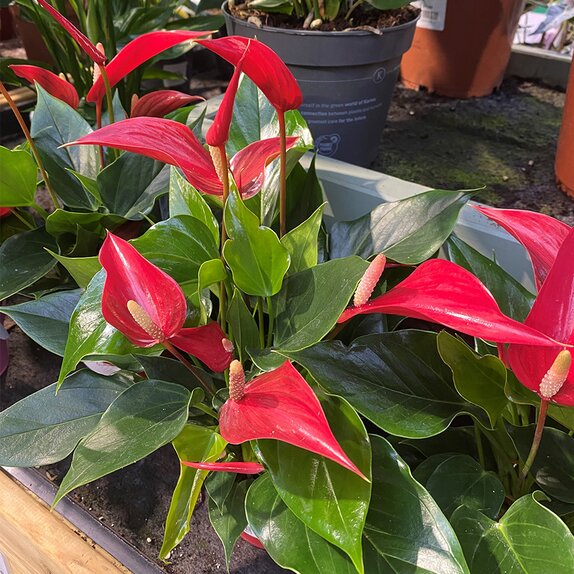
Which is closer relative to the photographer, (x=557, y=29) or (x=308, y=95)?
(x=308, y=95)

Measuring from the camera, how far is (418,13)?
107 centimetres

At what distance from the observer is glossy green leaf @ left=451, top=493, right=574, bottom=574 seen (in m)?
0.42

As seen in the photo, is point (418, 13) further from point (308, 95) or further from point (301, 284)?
point (301, 284)

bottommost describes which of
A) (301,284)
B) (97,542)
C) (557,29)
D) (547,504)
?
(97,542)

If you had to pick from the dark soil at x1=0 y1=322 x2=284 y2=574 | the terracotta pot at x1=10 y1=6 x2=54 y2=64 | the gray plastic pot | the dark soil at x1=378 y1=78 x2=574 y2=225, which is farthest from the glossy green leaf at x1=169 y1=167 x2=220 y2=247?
the terracotta pot at x1=10 y1=6 x2=54 y2=64

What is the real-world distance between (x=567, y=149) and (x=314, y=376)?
0.75 metres

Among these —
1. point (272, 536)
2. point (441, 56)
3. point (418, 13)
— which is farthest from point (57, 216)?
point (441, 56)

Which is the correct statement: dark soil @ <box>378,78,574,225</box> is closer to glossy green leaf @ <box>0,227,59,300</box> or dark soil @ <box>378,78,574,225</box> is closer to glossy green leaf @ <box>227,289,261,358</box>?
glossy green leaf @ <box>227,289,261,358</box>

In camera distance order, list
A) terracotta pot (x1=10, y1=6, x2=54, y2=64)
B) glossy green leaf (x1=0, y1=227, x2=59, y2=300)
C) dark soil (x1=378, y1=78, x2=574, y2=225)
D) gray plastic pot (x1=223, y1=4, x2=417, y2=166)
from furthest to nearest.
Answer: terracotta pot (x1=10, y1=6, x2=54, y2=64), dark soil (x1=378, y1=78, x2=574, y2=225), gray plastic pot (x1=223, y1=4, x2=417, y2=166), glossy green leaf (x1=0, y1=227, x2=59, y2=300)

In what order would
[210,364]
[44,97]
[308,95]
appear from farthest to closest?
[308,95] → [44,97] → [210,364]

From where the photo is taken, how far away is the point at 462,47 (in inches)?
52.6

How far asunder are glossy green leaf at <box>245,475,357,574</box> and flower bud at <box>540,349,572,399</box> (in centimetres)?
19

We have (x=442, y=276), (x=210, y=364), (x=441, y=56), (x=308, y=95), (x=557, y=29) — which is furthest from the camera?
(x=557, y=29)

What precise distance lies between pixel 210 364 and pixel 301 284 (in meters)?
0.11
